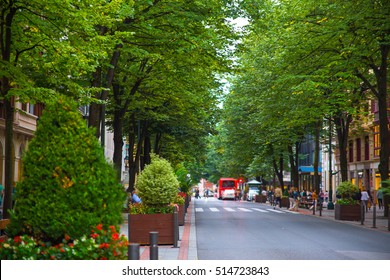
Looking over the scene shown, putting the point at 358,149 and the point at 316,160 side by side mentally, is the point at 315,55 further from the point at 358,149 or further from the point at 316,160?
the point at 358,149

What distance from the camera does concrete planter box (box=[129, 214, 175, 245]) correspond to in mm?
16766

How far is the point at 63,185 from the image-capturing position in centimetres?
770

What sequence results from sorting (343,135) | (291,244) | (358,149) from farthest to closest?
(358,149), (343,135), (291,244)

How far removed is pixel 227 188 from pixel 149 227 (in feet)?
263

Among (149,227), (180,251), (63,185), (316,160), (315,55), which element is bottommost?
(180,251)

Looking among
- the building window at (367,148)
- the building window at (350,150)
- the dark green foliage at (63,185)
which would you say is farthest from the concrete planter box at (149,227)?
the building window at (350,150)

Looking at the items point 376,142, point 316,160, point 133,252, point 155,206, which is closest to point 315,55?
A: point 155,206

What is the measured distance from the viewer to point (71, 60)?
1783 centimetres

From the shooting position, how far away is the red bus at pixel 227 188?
94.4m

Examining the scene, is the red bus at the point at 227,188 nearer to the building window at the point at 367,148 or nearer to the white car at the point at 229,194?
the white car at the point at 229,194

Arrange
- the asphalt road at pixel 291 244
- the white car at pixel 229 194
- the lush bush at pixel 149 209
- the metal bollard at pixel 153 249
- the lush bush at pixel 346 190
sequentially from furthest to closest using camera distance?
the white car at pixel 229 194 < the lush bush at pixel 346 190 < the lush bush at pixel 149 209 < the asphalt road at pixel 291 244 < the metal bollard at pixel 153 249

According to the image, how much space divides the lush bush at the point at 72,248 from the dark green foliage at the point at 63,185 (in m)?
0.13

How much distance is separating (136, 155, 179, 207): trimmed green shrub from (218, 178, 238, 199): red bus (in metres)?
75.8

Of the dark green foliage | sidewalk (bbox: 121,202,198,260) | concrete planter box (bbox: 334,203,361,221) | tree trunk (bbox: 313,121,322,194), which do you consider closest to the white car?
tree trunk (bbox: 313,121,322,194)
